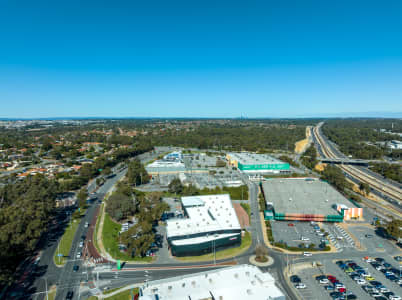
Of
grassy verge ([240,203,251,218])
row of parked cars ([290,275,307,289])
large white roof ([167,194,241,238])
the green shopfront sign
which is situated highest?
the green shopfront sign

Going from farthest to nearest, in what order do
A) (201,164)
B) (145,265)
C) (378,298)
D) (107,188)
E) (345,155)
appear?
(345,155), (201,164), (107,188), (145,265), (378,298)

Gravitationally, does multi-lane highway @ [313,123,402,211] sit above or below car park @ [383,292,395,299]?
above

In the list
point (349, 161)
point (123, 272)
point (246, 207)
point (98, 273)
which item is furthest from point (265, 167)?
point (98, 273)

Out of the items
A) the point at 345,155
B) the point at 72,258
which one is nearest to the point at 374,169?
the point at 345,155

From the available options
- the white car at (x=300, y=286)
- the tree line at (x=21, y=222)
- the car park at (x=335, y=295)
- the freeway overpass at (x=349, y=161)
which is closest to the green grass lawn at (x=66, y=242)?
the tree line at (x=21, y=222)

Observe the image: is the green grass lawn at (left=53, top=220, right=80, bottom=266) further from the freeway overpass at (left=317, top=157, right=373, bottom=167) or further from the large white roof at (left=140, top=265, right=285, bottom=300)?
the freeway overpass at (left=317, top=157, right=373, bottom=167)

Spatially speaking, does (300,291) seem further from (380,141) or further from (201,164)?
(380,141)

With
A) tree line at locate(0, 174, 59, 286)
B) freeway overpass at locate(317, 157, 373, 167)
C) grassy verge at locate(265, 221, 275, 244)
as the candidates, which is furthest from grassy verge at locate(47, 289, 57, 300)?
freeway overpass at locate(317, 157, 373, 167)
